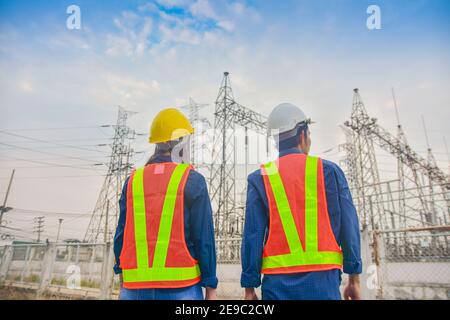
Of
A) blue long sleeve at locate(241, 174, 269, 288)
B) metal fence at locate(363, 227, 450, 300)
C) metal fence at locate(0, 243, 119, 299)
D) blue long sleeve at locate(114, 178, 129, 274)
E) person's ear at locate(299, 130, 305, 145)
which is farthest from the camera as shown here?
metal fence at locate(0, 243, 119, 299)

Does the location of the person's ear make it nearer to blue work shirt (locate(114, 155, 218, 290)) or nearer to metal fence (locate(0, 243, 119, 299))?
blue work shirt (locate(114, 155, 218, 290))

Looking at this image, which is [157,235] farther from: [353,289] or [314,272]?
[353,289]

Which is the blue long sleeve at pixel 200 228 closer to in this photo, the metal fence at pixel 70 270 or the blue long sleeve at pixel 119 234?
the blue long sleeve at pixel 119 234

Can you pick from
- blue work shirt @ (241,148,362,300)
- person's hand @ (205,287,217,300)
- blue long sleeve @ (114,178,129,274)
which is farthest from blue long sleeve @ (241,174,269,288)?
blue long sleeve @ (114,178,129,274)

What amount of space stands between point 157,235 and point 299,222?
30.8 inches

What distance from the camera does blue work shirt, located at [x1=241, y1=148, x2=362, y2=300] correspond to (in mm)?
1474

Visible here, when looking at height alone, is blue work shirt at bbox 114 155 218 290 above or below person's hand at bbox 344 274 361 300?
above

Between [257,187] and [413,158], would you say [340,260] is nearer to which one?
[257,187]

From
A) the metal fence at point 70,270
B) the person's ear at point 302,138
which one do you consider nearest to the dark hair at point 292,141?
the person's ear at point 302,138

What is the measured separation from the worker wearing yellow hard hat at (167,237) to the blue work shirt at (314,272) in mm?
230

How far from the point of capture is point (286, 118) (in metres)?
1.93

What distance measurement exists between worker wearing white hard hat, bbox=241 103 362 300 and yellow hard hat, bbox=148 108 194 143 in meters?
0.60

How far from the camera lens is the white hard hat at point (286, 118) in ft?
6.29
